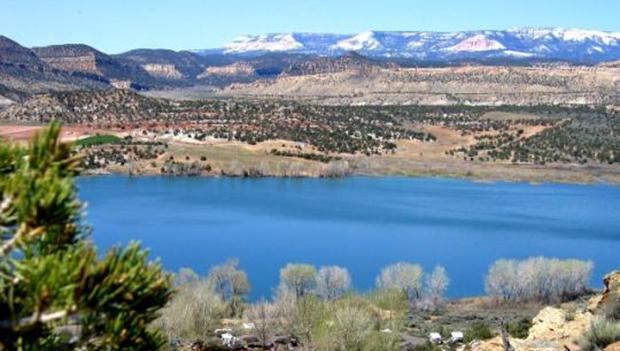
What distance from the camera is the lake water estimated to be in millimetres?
38719

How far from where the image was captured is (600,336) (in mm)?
12477

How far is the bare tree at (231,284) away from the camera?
1173 inches

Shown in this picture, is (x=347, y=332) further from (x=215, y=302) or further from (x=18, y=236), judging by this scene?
(x=18, y=236)

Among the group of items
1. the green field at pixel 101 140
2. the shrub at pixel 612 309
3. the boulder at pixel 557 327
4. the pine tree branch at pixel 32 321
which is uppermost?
the pine tree branch at pixel 32 321

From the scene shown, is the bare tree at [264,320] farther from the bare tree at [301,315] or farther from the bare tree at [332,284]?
Answer: the bare tree at [332,284]

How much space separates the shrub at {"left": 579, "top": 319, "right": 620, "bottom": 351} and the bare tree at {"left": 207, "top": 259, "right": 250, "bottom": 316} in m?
18.0

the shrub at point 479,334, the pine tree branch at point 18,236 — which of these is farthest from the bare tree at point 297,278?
the pine tree branch at point 18,236

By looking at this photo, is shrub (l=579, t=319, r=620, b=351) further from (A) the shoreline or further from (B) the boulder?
(A) the shoreline

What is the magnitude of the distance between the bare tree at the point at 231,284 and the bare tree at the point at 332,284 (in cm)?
267

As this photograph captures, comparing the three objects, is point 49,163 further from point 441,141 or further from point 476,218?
point 441,141

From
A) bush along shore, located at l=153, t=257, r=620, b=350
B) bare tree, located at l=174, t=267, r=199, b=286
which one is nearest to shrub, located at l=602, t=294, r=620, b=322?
bush along shore, located at l=153, t=257, r=620, b=350

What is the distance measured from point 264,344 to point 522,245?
22.8 meters

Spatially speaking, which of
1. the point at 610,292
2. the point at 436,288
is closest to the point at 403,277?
the point at 436,288

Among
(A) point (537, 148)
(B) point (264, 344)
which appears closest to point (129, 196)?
(B) point (264, 344)
